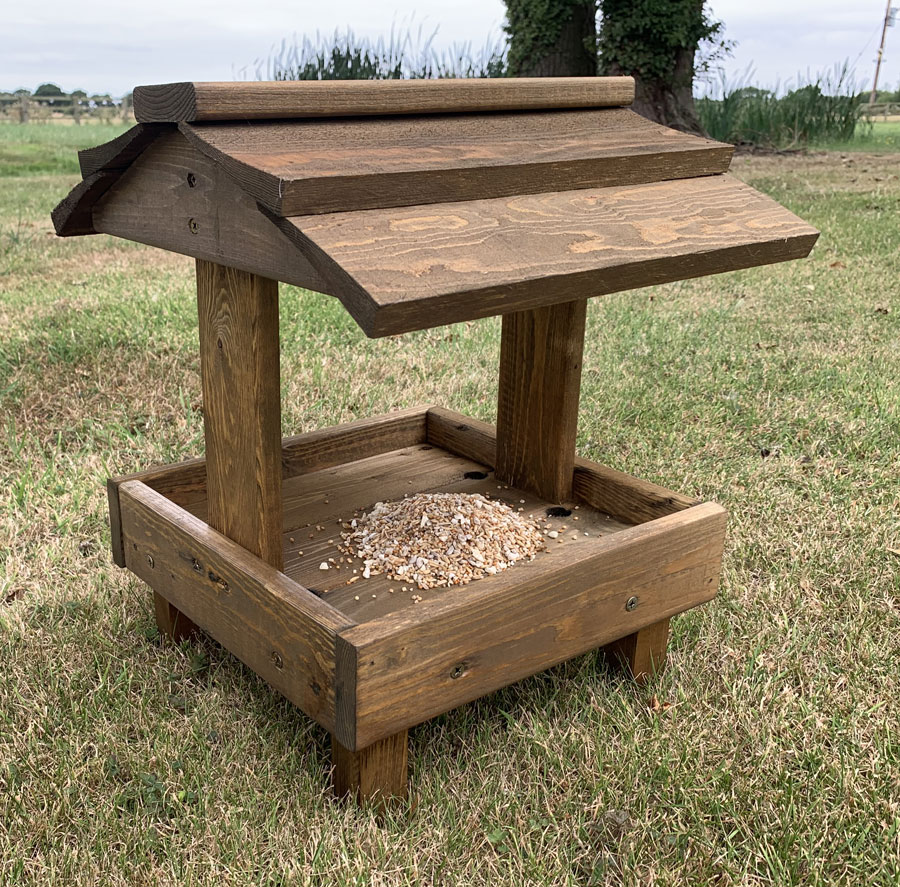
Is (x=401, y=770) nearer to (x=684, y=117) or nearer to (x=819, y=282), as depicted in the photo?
(x=819, y=282)

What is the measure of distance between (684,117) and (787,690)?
920 centimetres

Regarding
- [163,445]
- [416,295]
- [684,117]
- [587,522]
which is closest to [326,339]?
[163,445]

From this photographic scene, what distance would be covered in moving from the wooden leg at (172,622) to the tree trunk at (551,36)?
906 centimetres

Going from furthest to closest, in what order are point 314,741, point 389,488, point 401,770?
point 389,488, point 314,741, point 401,770

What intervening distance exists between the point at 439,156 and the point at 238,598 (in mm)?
1011

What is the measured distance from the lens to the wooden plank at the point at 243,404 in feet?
6.57

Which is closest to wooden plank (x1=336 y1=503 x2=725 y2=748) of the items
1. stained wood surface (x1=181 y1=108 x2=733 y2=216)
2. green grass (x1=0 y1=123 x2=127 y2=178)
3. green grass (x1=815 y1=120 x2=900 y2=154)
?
stained wood surface (x1=181 y1=108 x2=733 y2=216)

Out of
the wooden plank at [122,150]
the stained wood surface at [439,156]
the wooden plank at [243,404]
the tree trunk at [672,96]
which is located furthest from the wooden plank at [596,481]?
the tree trunk at [672,96]

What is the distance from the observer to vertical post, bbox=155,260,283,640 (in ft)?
6.57

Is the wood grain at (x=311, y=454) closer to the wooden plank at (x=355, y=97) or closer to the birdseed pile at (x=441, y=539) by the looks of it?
the birdseed pile at (x=441, y=539)

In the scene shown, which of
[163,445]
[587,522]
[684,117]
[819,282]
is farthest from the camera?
[684,117]

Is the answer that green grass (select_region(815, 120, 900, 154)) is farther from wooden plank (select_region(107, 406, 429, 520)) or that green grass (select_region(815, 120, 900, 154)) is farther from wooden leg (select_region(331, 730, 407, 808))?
wooden leg (select_region(331, 730, 407, 808))

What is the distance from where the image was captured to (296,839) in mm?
1911

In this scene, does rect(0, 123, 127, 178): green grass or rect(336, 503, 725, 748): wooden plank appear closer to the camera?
rect(336, 503, 725, 748): wooden plank
